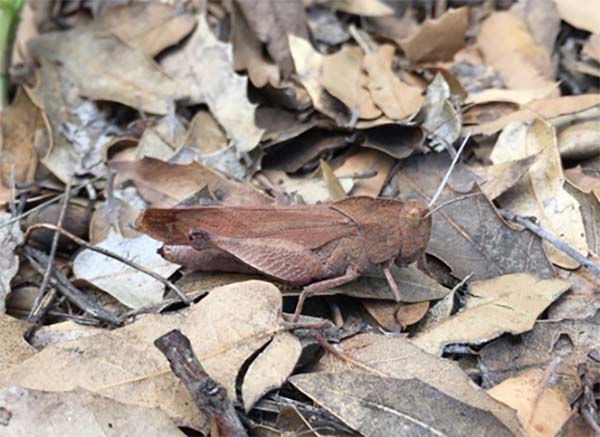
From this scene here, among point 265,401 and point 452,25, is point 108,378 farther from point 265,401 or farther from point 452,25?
point 452,25

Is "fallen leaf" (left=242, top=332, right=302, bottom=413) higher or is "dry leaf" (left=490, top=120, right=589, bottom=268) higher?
"dry leaf" (left=490, top=120, right=589, bottom=268)

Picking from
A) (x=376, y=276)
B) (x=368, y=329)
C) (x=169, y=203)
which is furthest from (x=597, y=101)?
(x=169, y=203)

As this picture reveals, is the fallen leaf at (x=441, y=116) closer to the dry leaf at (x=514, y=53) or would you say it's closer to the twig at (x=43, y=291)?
the dry leaf at (x=514, y=53)

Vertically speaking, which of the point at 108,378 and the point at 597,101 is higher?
the point at 597,101

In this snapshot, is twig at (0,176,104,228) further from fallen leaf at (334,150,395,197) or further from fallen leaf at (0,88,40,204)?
fallen leaf at (334,150,395,197)

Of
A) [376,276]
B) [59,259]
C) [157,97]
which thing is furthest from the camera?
[157,97]

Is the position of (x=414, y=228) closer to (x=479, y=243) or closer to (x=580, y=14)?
(x=479, y=243)

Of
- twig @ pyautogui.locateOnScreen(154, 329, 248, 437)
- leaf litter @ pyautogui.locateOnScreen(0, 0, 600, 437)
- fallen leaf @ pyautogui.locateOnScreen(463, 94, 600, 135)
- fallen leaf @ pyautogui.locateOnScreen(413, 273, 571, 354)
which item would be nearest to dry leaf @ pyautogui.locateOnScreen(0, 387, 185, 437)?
leaf litter @ pyautogui.locateOnScreen(0, 0, 600, 437)
